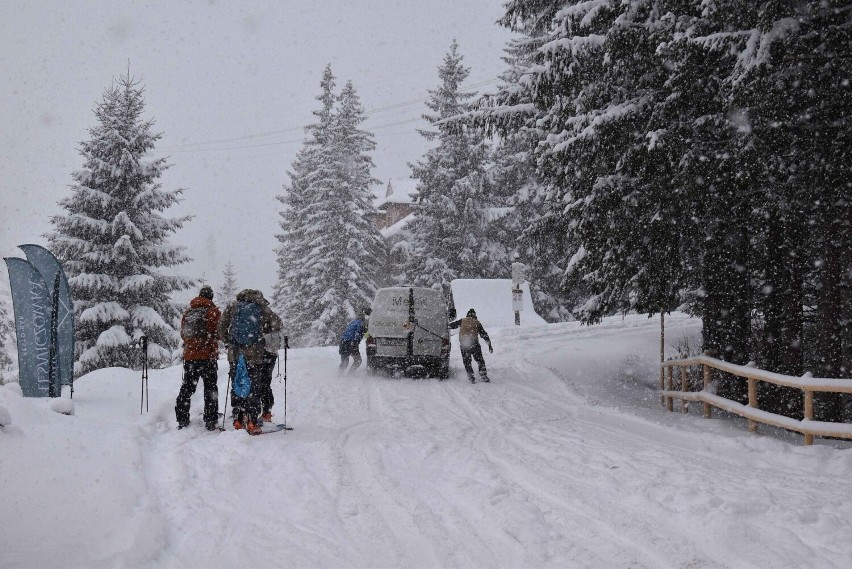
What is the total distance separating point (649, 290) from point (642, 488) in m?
6.32

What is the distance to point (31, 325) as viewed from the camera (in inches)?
408

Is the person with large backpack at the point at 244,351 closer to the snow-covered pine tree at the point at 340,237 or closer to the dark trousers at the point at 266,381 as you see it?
the dark trousers at the point at 266,381

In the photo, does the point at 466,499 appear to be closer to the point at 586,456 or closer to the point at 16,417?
the point at 586,456

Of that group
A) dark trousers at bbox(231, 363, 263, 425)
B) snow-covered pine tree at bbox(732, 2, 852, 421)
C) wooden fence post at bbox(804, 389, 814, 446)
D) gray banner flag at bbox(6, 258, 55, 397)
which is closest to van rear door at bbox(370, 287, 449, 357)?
dark trousers at bbox(231, 363, 263, 425)

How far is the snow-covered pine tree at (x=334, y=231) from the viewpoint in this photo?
35.2 metres

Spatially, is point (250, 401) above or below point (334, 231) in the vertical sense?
below

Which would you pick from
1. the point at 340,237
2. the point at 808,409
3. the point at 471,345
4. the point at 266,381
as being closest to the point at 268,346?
the point at 266,381

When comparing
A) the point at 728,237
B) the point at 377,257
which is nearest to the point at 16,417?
the point at 728,237

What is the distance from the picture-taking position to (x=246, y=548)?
15.0 feet

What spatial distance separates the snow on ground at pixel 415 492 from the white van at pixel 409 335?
168 inches

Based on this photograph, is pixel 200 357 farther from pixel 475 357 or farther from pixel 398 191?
pixel 398 191

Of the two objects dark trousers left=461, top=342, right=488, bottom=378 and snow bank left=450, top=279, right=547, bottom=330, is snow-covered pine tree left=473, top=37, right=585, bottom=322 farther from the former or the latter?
dark trousers left=461, top=342, right=488, bottom=378

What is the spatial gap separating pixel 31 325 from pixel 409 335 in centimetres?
740

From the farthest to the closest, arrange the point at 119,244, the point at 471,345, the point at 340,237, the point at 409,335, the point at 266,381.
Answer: the point at 340,237, the point at 119,244, the point at 409,335, the point at 471,345, the point at 266,381
